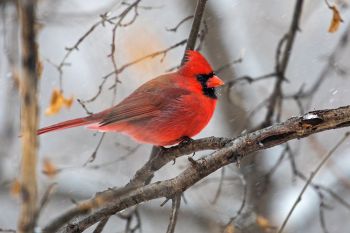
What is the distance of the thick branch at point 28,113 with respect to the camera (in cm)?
104

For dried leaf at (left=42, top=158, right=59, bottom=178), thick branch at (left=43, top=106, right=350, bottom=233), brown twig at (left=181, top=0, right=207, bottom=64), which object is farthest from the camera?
dried leaf at (left=42, top=158, right=59, bottom=178)

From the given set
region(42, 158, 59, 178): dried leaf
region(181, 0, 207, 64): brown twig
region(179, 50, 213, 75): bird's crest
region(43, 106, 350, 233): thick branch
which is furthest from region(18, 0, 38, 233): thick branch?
region(42, 158, 59, 178): dried leaf

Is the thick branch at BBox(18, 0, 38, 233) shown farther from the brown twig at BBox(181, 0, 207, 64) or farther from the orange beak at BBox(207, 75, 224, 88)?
the orange beak at BBox(207, 75, 224, 88)

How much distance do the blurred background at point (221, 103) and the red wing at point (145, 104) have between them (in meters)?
0.45

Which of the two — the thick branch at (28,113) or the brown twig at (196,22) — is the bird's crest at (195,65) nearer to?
the brown twig at (196,22)

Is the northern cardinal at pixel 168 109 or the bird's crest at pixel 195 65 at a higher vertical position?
the bird's crest at pixel 195 65

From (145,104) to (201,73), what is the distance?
0.32 m

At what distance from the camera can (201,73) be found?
3.24 m

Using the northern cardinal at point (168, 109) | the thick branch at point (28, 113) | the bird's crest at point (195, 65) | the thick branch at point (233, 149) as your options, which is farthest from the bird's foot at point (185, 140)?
the thick branch at point (28, 113)

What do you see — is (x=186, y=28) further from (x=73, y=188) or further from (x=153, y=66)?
(x=73, y=188)

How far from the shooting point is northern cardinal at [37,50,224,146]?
303 cm

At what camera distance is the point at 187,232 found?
15.6 ft

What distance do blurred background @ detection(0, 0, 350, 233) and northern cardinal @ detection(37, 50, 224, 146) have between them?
474 mm

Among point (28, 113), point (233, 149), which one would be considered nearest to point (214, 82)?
point (233, 149)
